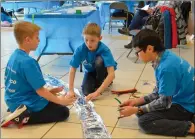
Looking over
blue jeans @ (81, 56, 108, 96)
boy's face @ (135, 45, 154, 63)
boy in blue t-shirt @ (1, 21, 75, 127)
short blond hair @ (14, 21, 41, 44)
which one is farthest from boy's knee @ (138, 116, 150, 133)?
short blond hair @ (14, 21, 41, 44)

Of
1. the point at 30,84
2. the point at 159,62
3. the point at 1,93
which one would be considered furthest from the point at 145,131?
the point at 1,93

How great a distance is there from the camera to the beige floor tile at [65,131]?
182 centimetres

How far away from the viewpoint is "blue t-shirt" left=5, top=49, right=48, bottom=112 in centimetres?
184

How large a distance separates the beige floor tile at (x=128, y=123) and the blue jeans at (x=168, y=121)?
95 mm

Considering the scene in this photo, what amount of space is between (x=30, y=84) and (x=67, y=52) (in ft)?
4.57

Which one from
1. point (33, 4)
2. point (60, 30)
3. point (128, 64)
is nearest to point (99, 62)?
point (60, 30)

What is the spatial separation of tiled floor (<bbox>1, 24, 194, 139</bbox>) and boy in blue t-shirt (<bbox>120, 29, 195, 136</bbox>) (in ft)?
0.32

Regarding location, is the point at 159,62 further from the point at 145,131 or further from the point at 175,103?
the point at 145,131

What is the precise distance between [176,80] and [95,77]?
1009 millimetres

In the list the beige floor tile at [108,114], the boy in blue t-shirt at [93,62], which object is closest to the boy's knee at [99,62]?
the boy in blue t-shirt at [93,62]

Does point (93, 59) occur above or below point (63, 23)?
below

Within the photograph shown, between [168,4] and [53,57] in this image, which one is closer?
[53,57]

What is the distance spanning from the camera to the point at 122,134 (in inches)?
71.7

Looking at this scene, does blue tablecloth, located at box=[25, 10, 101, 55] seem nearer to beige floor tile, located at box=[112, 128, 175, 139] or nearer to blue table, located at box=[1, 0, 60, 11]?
beige floor tile, located at box=[112, 128, 175, 139]
